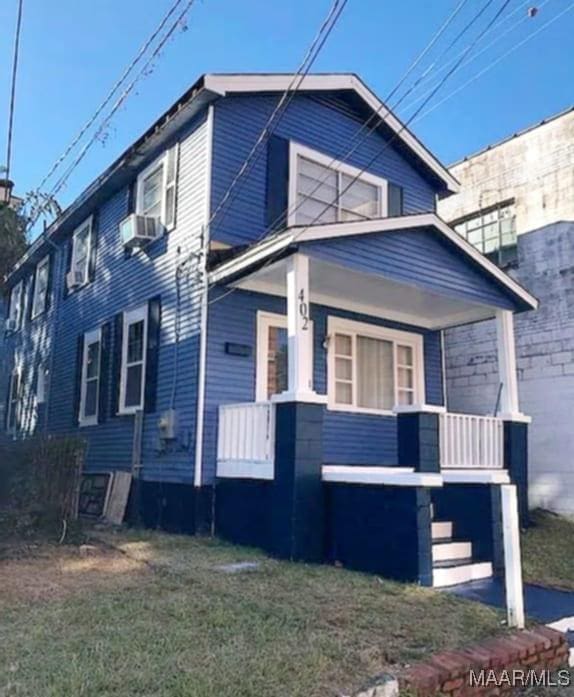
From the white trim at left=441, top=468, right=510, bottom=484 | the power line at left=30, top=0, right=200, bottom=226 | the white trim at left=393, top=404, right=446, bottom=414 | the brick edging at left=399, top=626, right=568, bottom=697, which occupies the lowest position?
the brick edging at left=399, top=626, right=568, bottom=697

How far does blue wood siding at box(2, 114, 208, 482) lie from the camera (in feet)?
28.6

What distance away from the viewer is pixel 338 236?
291 inches

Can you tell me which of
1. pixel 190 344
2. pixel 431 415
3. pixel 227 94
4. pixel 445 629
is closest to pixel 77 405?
pixel 190 344

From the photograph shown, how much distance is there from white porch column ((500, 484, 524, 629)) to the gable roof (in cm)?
356

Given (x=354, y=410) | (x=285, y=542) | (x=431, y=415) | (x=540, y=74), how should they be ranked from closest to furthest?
(x=285, y=542) < (x=431, y=415) < (x=540, y=74) < (x=354, y=410)

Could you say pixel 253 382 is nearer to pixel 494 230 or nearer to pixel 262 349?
pixel 262 349

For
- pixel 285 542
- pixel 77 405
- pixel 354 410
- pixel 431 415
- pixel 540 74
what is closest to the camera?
pixel 285 542

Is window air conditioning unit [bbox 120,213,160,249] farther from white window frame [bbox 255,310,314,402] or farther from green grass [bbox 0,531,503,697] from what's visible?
green grass [bbox 0,531,503,697]

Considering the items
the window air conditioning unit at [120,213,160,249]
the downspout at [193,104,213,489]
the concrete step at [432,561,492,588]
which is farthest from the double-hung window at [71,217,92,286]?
the concrete step at [432,561,492,588]

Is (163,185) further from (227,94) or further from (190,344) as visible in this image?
(190,344)

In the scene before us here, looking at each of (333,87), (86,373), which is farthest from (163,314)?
(333,87)

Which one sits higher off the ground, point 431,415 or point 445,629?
point 431,415

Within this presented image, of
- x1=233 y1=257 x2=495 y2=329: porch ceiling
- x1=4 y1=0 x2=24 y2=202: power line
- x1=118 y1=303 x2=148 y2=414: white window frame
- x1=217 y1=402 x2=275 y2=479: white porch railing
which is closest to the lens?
x1=217 y1=402 x2=275 y2=479: white porch railing

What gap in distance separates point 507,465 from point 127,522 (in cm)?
562
